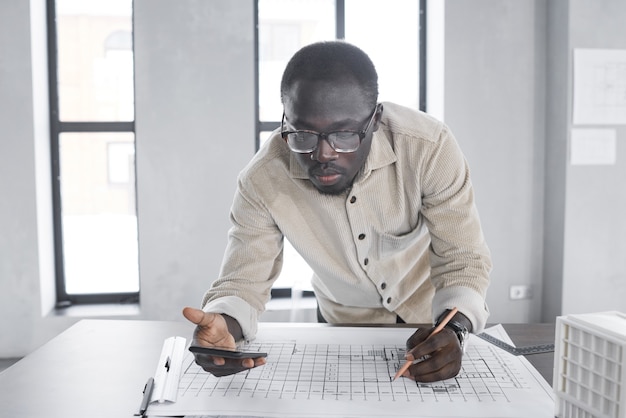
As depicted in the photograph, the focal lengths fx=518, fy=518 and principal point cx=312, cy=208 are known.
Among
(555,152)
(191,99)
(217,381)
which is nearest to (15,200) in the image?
(191,99)

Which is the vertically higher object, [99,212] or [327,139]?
[327,139]

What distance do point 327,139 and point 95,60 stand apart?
2.28 meters

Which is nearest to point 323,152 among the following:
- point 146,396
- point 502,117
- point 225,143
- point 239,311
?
point 239,311

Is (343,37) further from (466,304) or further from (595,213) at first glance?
(466,304)

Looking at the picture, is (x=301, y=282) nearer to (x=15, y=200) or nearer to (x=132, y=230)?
(x=132, y=230)

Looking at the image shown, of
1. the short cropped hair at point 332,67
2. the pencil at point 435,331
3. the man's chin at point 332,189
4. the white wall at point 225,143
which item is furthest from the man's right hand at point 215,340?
the white wall at point 225,143

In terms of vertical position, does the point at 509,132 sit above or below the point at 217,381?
above

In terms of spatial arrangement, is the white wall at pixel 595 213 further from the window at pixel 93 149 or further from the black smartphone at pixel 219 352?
the window at pixel 93 149

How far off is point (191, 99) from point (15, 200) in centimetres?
103

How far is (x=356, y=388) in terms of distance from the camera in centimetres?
87

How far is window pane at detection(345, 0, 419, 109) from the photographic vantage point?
2.96 metres

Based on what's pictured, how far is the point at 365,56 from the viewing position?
1143 millimetres

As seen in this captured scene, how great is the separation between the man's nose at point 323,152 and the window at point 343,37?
1.85 meters

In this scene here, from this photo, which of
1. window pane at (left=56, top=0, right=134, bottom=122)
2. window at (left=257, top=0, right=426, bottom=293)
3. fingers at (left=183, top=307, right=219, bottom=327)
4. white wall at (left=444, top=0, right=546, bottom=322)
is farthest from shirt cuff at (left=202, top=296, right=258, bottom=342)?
window pane at (left=56, top=0, right=134, bottom=122)
